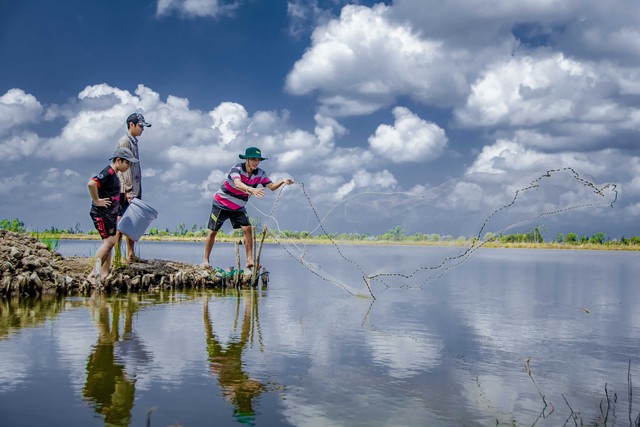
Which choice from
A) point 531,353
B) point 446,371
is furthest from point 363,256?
point 446,371

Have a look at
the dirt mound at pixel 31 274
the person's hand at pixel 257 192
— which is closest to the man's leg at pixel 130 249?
the dirt mound at pixel 31 274

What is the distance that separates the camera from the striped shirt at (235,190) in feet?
41.3

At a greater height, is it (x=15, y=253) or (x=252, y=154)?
(x=252, y=154)

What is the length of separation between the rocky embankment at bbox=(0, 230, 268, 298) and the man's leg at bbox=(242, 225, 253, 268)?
530 mm

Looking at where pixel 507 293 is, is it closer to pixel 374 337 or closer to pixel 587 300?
pixel 587 300

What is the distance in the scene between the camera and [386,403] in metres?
5.32

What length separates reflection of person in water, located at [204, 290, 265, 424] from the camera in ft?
16.6

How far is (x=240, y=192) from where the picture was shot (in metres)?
13.0

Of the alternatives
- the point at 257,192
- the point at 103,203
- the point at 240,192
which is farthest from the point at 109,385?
the point at 240,192

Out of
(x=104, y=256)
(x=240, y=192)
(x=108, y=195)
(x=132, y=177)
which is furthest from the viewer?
(x=240, y=192)

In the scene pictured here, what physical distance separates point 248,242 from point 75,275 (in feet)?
12.1

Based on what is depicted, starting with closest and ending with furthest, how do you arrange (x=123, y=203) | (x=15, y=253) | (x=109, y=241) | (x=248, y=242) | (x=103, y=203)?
(x=103, y=203) < (x=109, y=241) < (x=123, y=203) < (x=15, y=253) < (x=248, y=242)

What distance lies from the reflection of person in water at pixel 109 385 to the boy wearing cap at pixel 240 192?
5.11 m

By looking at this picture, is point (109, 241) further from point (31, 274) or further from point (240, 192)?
point (240, 192)
